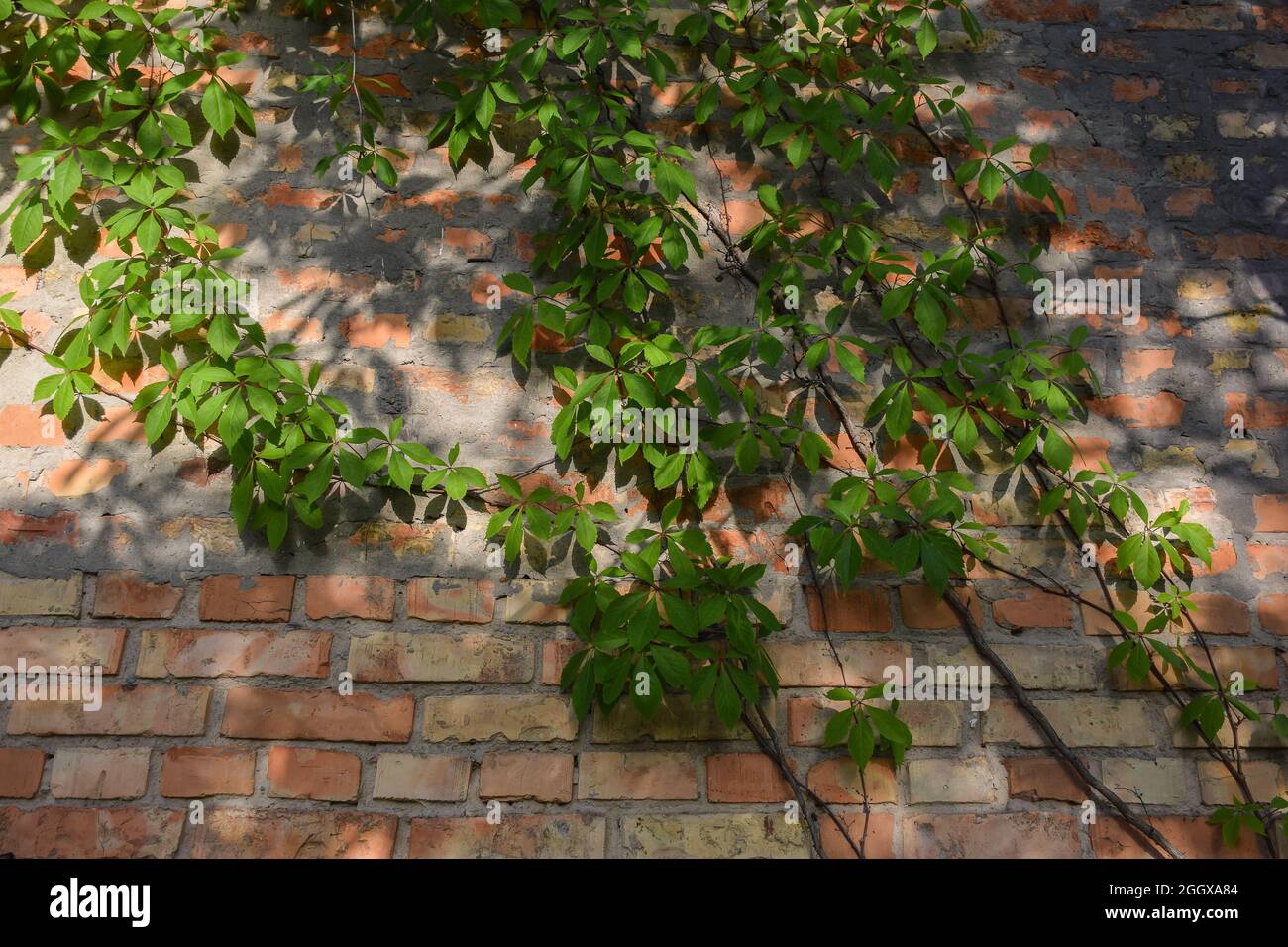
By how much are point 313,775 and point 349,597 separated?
0.99 ft

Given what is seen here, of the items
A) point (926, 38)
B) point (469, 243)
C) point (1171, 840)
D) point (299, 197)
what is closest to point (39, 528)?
point (299, 197)

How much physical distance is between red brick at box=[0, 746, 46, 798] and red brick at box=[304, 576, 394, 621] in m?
0.50

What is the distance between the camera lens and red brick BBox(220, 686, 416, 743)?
161cm

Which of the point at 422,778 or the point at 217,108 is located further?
the point at 217,108

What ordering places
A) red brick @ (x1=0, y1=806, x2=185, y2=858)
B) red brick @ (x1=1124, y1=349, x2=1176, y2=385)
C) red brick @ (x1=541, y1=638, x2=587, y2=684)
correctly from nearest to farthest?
red brick @ (x1=0, y1=806, x2=185, y2=858), red brick @ (x1=541, y1=638, x2=587, y2=684), red brick @ (x1=1124, y1=349, x2=1176, y2=385)

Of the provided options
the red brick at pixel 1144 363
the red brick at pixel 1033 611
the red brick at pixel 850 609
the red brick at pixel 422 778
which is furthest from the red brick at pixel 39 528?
the red brick at pixel 1144 363

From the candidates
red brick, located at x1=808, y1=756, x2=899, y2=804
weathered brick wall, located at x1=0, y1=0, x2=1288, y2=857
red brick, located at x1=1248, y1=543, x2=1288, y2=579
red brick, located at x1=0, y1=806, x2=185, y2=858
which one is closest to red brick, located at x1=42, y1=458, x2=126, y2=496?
weathered brick wall, located at x1=0, y1=0, x2=1288, y2=857

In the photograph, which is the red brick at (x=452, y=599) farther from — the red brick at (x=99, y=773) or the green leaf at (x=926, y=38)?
the green leaf at (x=926, y=38)

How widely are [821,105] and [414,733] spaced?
141 cm

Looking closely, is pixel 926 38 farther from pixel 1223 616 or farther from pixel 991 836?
pixel 991 836

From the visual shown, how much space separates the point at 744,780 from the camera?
5.34 feet

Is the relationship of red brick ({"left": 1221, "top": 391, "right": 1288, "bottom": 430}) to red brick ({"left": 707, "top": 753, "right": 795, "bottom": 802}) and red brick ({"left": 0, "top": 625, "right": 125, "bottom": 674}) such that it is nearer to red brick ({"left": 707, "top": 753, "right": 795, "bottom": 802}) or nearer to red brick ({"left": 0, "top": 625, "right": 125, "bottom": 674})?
red brick ({"left": 707, "top": 753, "right": 795, "bottom": 802})

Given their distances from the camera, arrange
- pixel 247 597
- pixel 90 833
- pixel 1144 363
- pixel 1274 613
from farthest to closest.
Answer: pixel 1144 363 < pixel 1274 613 < pixel 247 597 < pixel 90 833

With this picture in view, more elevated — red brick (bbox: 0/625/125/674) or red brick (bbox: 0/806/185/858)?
red brick (bbox: 0/625/125/674)
